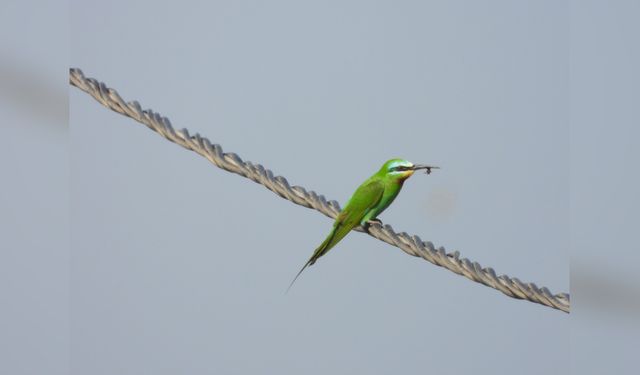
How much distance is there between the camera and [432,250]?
4.73ft

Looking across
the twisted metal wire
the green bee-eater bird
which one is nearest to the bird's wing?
the green bee-eater bird

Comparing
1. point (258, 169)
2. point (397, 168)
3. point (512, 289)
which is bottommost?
point (512, 289)

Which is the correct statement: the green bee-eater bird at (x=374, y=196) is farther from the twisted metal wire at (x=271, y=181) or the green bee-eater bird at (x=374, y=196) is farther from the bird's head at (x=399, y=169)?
the twisted metal wire at (x=271, y=181)

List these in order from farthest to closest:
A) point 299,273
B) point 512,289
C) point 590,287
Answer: point 299,273 < point 590,287 < point 512,289

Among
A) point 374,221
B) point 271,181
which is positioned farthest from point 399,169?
point 271,181

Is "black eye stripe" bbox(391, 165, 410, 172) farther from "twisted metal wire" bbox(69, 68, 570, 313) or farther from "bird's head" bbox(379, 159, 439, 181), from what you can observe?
"twisted metal wire" bbox(69, 68, 570, 313)

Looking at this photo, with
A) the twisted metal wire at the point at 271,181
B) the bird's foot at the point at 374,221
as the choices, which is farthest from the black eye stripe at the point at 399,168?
the twisted metal wire at the point at 271,181

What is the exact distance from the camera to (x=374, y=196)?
5.68 ft

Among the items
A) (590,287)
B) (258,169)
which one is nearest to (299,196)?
(258,169)

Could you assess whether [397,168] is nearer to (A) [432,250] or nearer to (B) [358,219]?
(B) [358,219]

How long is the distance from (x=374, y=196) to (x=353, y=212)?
0.07m

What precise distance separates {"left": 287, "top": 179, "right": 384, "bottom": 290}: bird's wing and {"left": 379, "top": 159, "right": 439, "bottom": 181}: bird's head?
29 mm

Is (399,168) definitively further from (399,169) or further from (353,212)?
(353,212)

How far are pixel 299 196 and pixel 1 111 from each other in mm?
547
